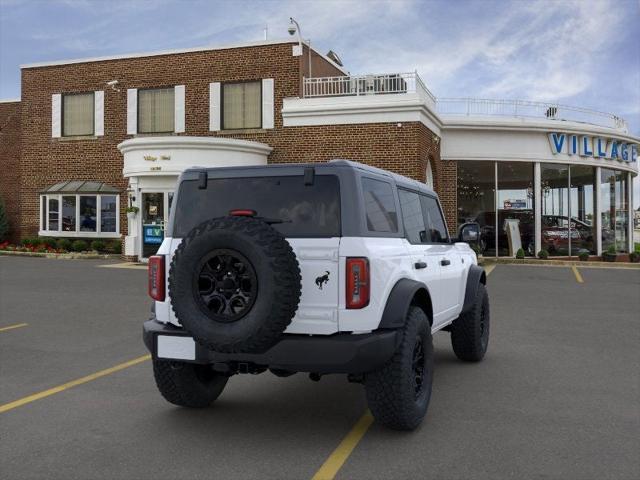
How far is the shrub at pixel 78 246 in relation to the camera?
909 inches

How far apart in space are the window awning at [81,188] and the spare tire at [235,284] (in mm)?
20825

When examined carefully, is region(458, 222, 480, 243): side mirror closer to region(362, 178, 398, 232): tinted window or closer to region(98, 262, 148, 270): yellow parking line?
region(362, 178, 398, 232): tinted window

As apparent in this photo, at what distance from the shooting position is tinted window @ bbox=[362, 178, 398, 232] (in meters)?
4.47

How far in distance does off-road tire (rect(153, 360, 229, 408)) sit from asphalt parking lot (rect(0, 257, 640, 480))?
120 millimetres

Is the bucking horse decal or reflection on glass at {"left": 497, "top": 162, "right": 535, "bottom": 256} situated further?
reflection on glass at {"left": 497, "top": 162, "right": 535, "bottom": 256}

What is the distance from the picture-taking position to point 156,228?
20.6 metres

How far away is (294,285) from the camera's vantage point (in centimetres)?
396

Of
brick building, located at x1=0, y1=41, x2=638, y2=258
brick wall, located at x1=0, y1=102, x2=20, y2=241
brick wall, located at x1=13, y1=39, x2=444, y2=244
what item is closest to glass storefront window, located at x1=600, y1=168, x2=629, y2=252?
brick building, located at x1=0, y1=41, x2=638, y2=258

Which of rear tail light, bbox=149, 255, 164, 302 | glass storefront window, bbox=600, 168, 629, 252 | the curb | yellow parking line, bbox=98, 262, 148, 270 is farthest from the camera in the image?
glass storefront window, bbox=600, 168, 629, 252

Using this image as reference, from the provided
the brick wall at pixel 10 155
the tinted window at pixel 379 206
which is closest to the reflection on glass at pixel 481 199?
the tinted window at pixel 379 206

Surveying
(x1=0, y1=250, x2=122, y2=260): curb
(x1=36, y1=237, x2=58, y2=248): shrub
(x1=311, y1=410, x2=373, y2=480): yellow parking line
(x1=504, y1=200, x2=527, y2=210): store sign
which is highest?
(x1=504, y1=200, x2=527, y2=210): store sign

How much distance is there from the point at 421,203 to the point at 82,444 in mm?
3500

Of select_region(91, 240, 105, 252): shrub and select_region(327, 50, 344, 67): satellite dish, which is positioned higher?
select_region(327, 50, 344, 67): satellite dish

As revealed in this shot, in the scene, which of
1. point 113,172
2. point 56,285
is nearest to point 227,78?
point 113,172
